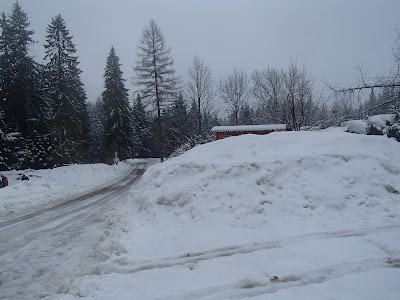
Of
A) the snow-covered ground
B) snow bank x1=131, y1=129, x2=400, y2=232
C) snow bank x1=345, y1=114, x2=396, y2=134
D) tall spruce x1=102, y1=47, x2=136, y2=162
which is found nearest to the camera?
the snow-covered ground

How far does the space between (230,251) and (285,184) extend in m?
2.68

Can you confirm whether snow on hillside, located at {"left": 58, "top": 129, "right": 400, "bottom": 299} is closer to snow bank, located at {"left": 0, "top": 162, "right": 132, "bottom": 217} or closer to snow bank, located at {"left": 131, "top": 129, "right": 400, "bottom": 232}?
snow bank, located at {"left": 131, "top": 129, "right": 400, "bottom": 232}

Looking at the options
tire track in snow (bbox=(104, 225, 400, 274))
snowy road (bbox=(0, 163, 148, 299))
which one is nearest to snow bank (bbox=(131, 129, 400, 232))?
tire track in snow (bbox=(104, 225, 400, 274))

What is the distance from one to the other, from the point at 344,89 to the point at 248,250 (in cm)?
605

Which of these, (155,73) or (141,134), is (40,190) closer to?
(155,73)

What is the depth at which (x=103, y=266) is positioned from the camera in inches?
158

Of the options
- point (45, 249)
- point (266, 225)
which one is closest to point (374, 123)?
point (266, 225)

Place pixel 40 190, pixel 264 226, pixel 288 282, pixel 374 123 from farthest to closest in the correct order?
pixel 40 190
pixel 374 123
pixel 264 226
pixel 288 282

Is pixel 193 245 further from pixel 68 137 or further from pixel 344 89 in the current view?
pixel 68 137

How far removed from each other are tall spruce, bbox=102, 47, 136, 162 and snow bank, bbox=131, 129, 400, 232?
26788mm

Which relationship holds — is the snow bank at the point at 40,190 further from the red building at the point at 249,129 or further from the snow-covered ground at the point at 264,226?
the red building at the point at 249,129

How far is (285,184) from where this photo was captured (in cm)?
615

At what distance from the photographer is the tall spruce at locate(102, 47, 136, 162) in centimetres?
3288

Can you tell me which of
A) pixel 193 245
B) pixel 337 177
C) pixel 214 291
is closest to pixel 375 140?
pixel 337 177
